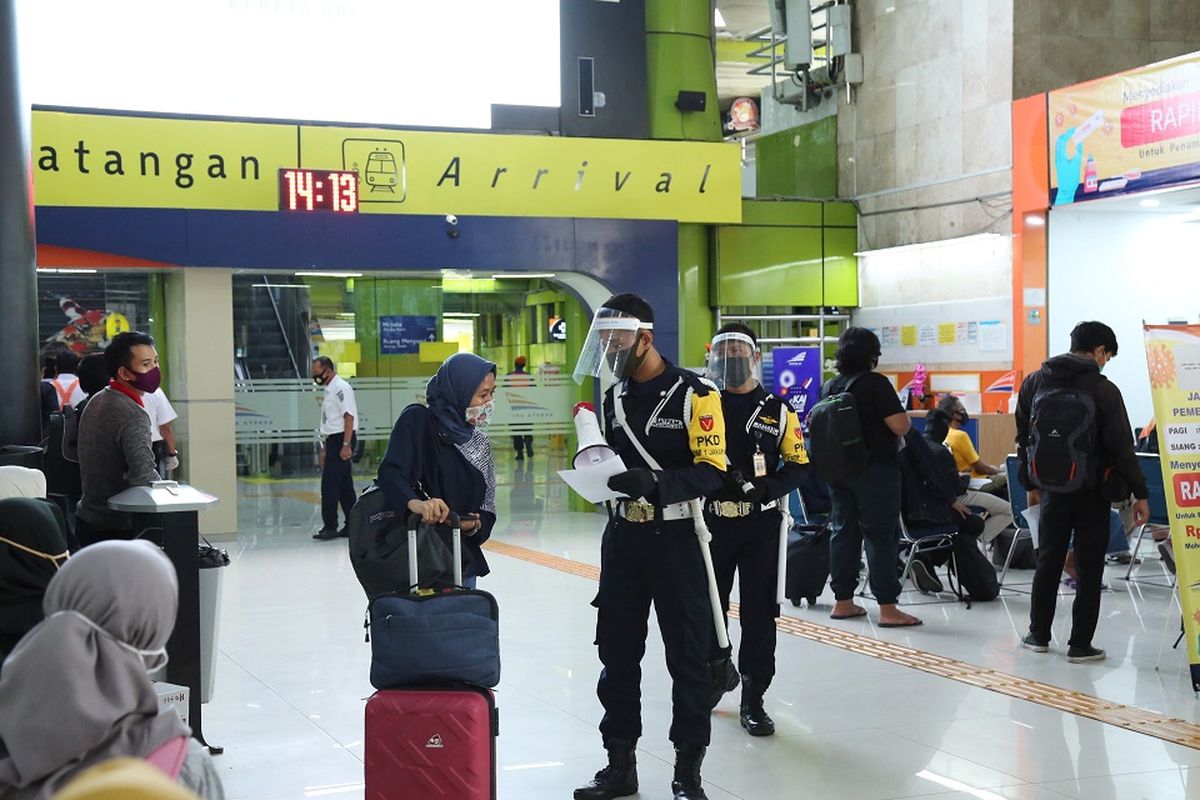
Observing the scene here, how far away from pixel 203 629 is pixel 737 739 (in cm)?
202

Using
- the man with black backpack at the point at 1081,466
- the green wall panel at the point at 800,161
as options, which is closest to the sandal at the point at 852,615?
the man with black backpack at the point at 1081,466

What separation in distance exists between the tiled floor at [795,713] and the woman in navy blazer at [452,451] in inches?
37.1

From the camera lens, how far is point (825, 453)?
712 centimetres

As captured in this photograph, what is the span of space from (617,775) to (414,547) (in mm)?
1007

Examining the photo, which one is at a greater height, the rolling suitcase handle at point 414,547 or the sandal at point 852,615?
the rolling suitcase handle at point 414,547

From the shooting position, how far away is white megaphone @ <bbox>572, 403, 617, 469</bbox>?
167 inches

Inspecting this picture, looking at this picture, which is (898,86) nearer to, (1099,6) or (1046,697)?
(1099,6)

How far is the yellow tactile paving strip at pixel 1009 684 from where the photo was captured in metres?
5.34

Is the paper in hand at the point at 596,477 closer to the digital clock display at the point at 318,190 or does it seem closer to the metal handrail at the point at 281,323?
the digital clock display at the point at 318,190

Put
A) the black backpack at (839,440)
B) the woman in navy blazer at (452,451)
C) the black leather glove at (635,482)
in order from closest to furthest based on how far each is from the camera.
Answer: the black leather glove at (635,482)
the woman in navy blazer at (452,451)
the black backpack at (839,440)

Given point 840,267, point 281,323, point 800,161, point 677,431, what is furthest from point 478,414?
point 800,161

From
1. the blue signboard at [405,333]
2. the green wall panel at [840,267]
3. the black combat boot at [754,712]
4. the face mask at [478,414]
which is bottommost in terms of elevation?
the black combat boot at [754,712]

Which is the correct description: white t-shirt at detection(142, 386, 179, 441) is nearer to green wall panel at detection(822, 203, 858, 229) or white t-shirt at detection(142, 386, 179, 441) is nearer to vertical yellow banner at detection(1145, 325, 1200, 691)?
vertical yellow banner at detection(1145, 325, 1200, 691)

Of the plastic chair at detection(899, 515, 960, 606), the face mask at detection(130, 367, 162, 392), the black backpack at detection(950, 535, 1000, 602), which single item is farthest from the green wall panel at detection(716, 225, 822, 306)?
the face mask at detection(130, 367, 162, 392)
